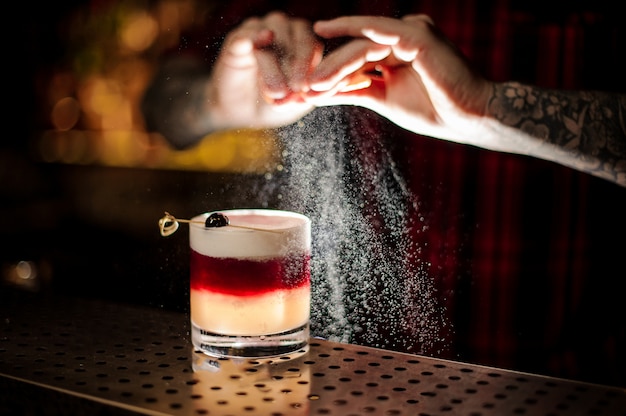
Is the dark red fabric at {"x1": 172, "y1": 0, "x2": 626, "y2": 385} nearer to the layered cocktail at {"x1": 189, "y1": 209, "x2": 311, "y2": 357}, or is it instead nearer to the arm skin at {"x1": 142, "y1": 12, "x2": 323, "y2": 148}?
the arm skin at {"x1": 142, "y1": 12, "x2": 323, "y2": 148}

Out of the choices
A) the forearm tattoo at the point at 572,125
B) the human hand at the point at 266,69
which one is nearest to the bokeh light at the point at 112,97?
the human hand at the point at 266,69

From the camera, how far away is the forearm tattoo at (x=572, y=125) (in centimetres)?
154

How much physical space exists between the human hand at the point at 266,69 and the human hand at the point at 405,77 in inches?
2.5

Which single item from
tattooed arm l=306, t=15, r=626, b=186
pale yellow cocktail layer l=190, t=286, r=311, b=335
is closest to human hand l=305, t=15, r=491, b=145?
tattooed arm l=306, t=15, r=626, b=186

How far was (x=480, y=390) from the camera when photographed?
4.29 feet

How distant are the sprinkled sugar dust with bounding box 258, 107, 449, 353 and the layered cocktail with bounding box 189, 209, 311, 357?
190 mm

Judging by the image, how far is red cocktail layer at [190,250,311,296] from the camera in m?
1.40

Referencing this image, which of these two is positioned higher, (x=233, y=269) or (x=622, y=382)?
(x=233, y=269)

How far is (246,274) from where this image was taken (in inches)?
55.1

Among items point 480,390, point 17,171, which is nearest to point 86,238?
point 17,171

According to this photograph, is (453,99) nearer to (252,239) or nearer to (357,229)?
(357,229)

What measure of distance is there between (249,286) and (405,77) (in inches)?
21.0

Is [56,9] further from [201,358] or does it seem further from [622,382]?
[622,382]

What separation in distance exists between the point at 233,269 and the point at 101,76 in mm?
2544
